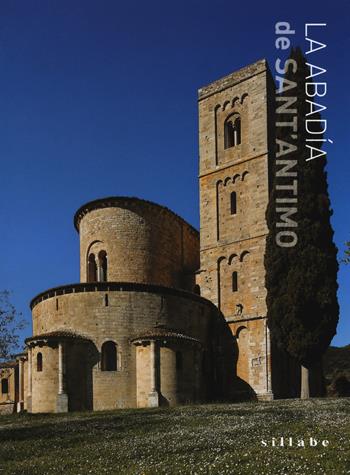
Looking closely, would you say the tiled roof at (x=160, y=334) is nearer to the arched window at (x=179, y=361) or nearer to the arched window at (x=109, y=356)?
the arched window at (x=179, y=361)

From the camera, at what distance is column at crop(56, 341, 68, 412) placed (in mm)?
30000

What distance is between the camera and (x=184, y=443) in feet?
50.7

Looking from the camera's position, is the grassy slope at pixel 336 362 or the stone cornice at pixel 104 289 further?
the grassy slope at pixel 336 362

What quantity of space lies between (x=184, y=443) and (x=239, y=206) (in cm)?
2592

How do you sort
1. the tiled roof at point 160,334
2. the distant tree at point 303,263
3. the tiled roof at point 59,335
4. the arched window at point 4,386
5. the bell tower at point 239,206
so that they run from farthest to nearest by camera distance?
the arched window at point 4,386 → the bell tower at point 239,206 → the tiled roof at point 160,334 → the tiled roof at point 59,335 → the distant tree at point 303,263

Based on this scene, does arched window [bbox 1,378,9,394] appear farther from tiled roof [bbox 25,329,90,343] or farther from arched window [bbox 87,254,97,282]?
tiled roof [bbox 25,329,90,343]

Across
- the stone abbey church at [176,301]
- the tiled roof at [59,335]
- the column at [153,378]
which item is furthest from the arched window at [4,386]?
the column at [153,378]

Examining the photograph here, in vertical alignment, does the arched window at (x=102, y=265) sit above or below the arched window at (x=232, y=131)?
below

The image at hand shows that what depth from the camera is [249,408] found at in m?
25.1

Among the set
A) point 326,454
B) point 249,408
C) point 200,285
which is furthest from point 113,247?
point 326,454

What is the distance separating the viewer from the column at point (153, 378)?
30.3 m

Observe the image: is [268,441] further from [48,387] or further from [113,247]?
[113,247]

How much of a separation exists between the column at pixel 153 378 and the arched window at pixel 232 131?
57.2 ft

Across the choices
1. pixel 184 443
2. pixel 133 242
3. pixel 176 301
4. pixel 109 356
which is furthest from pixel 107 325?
pixel 184 443
